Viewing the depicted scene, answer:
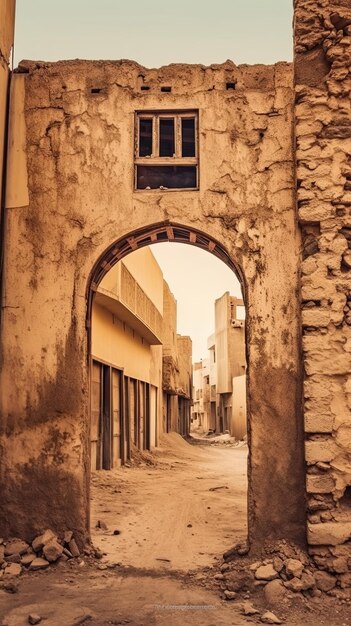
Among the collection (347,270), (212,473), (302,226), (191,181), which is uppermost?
(191,181)

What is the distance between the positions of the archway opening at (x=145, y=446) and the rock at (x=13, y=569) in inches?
42.8

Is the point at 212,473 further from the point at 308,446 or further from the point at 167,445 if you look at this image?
the point at 308,446

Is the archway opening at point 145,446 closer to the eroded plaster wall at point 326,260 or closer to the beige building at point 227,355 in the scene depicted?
the eroded plaster wall at point 326,260

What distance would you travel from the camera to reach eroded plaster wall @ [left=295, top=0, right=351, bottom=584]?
6023 mm

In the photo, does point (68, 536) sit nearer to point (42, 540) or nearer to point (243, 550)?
point (42, 540)

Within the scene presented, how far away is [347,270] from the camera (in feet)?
21.4

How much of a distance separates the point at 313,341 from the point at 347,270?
0.89 meters

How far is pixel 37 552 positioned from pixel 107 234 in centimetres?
362

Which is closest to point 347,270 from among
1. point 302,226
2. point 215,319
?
point 302,226

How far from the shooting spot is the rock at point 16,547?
6.41m

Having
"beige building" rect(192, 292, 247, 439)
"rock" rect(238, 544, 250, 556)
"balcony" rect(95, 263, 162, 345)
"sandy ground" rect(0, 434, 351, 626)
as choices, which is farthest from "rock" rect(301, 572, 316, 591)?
"beige building" rect(192, 292, 247, 439)

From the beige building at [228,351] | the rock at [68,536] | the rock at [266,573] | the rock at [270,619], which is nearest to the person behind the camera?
the rock at [270,619]

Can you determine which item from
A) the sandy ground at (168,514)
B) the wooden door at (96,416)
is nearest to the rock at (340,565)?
the sandy ground at (168,514)

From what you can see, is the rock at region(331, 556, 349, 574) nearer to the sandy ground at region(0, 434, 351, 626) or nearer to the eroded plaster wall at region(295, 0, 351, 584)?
the eroded plaster wall at region(295, 0, 351, 584)
